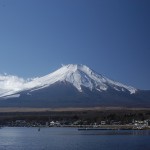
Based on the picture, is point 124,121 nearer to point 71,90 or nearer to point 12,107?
point 12,107

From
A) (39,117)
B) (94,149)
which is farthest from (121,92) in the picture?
(94,149)

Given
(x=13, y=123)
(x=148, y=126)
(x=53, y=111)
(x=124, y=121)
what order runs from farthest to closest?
(x=53, y=111) < (x=13, y=123) < (x=124, y=121) < (x=148, y=126)

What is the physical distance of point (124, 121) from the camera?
298 feet

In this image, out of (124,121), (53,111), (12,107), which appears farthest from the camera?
(12,107)

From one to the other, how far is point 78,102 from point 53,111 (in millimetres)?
17022

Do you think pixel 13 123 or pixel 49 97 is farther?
pixel 49 97

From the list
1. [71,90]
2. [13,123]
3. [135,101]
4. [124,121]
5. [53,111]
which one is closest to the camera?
[124,121]

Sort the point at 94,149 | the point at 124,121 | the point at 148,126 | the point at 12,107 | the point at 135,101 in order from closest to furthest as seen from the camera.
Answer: the point at 94,149 < the point at 148,126 < the point at 124,121 < the point at 12,107 < the point at 135,101

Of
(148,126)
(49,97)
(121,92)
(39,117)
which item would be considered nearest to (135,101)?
(121,92)

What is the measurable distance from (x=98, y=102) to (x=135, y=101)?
1168 centimetres

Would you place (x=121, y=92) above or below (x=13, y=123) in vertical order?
above

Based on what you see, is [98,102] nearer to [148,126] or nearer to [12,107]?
[12,107]

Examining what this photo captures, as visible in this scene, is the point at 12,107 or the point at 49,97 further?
the point at 49,97

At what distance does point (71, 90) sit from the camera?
476 feet
